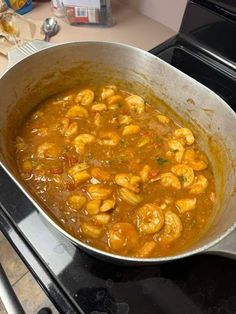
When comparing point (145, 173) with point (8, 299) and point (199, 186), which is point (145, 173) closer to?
point (199, 186)

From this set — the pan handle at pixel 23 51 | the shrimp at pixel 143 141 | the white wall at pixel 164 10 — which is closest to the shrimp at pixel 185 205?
the shrimp at pixel 143 141

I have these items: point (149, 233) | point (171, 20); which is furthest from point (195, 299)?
point (171, 20)

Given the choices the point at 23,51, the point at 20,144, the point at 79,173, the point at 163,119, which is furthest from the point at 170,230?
the point at 23,51

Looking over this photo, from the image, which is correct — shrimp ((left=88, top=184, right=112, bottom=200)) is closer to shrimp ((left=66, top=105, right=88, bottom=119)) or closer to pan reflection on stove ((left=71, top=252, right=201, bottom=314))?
pan reflection on stove ((left=71, top=252, right=201, bottom=314))

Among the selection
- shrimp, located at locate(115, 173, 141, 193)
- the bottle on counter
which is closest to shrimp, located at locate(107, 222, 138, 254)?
shrimp, located at locate(115, 173, 141, 193)

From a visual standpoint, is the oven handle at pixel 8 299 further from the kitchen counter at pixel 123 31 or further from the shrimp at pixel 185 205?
the kitchen counter at pixel 123 31

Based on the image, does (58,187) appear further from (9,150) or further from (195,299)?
(195,299)
